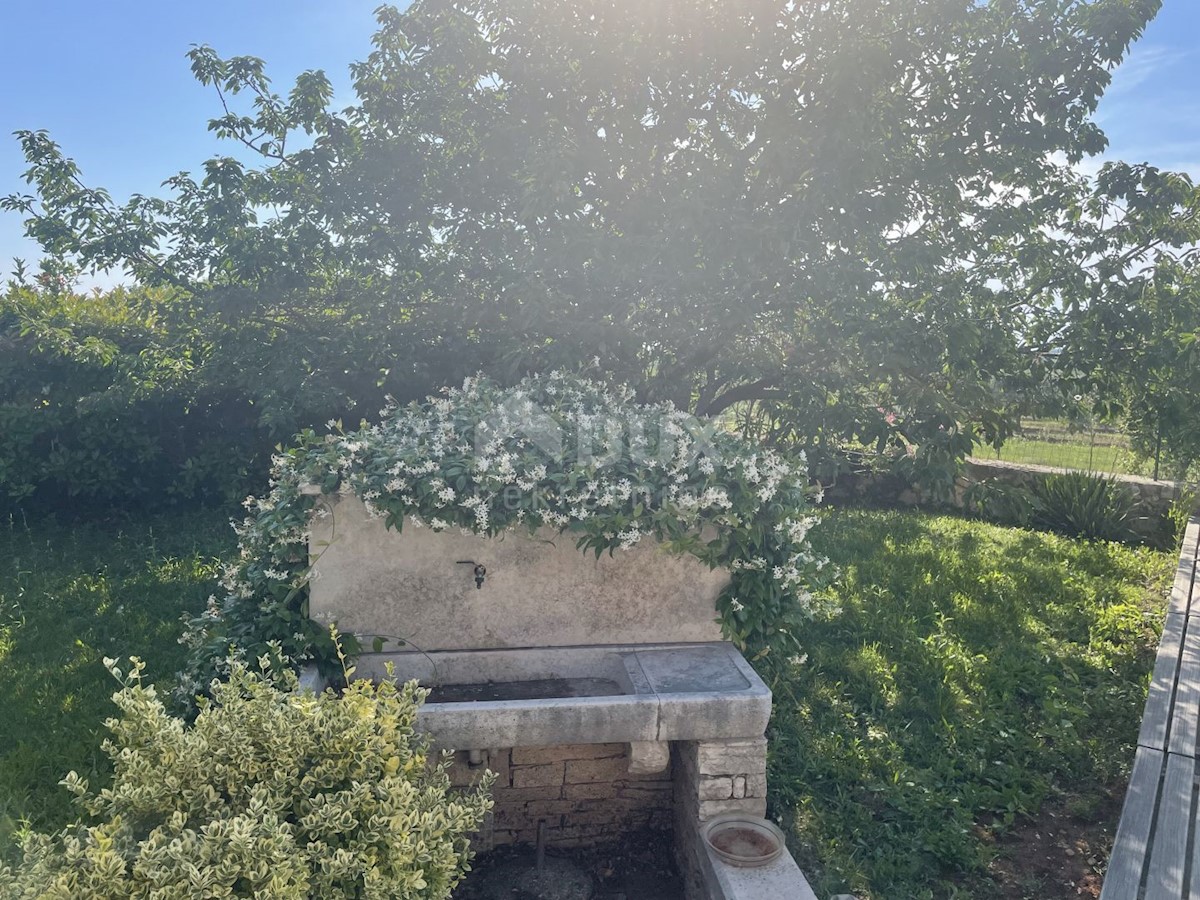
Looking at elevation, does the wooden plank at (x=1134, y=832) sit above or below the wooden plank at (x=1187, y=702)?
below

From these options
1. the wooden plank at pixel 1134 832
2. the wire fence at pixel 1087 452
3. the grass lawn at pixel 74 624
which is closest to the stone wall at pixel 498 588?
the grass lawn at pixel 74 624

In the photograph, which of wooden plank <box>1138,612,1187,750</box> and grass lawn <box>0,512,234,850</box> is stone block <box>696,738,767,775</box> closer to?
wooden plank <box>1138,612,1187,750</box>

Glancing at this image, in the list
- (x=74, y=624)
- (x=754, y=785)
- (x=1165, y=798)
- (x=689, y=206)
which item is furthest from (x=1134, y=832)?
(x=74, y=624)

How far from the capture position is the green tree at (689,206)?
164 inches

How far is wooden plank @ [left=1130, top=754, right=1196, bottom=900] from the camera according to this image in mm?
2332

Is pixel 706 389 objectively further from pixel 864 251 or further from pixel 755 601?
pixel 755 601

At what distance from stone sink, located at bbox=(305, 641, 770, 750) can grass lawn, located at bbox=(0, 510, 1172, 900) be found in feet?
2.40

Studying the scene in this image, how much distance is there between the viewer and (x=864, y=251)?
4406mm

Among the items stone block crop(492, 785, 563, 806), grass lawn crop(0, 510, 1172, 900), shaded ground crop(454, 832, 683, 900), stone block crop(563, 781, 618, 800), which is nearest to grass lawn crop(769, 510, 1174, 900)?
grass lawn crop(0, 510, 1172, 900)

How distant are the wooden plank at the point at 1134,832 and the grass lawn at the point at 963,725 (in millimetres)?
380

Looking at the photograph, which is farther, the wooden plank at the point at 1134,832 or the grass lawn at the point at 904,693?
the grass lawn at the point at 904,693

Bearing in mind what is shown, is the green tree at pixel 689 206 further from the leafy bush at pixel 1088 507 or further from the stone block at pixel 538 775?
the leafy bush at pixel 1088 507

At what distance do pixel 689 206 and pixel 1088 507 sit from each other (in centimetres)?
596

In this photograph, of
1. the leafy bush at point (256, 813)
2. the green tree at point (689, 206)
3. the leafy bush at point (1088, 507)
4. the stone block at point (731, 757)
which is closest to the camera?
the leafy bush at point (256, 813)
